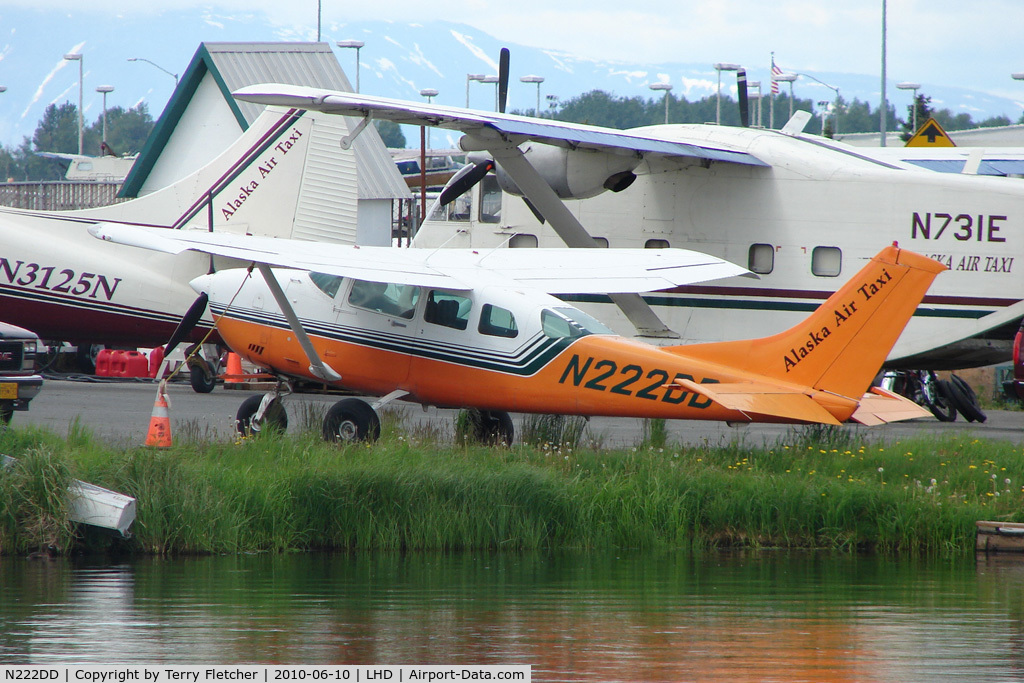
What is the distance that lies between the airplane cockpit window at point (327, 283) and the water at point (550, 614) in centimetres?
449

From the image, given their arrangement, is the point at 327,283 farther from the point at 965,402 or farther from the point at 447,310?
the point at 965,402

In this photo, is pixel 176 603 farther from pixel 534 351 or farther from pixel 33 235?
pixel 33 235

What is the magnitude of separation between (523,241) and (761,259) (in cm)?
358

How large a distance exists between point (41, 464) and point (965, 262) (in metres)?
11.2

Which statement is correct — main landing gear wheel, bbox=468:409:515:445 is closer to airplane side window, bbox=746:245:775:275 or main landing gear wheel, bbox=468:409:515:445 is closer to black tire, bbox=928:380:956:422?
airplane side window, bbox=746:245:775:275

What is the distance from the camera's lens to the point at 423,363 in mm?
12656

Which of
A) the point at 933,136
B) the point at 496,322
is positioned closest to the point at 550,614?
the point at 496,322

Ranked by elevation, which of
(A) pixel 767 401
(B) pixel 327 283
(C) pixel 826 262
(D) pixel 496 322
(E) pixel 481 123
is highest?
(E) pixel 481 123

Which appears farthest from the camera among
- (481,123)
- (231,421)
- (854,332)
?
(481,123)

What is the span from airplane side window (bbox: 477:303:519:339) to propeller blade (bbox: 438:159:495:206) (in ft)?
19.6

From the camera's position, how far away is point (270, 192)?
19344 mm

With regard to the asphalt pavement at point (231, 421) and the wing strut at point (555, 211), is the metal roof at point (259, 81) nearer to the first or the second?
the asphalt pavement at point (231, 421)

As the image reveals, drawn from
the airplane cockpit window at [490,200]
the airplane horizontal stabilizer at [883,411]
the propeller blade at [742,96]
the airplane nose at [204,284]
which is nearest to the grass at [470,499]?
the airplane horizontal stabilizer at [883,411]

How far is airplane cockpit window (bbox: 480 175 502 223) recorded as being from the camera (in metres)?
18.5
